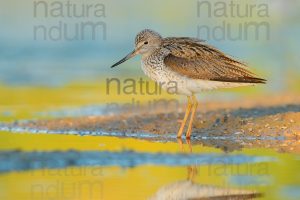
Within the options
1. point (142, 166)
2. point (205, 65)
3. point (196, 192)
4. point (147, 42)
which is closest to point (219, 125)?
point (205, 65)

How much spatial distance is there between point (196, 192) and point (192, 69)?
4119 millimetres

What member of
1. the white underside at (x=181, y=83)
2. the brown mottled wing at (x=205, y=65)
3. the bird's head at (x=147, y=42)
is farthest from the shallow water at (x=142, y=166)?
the bird's head at (x=147, y=42)

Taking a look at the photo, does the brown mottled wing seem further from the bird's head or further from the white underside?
the bird's head

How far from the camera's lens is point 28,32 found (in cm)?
2814

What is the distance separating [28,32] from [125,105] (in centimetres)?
1060

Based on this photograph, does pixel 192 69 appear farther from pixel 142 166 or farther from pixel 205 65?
pixel 142 166

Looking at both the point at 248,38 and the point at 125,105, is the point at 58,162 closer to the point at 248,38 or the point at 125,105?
the point at 125,105

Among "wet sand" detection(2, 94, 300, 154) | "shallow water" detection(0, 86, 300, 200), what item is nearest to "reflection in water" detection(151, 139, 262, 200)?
"shallow water" detection(0, 86, 300, 200)

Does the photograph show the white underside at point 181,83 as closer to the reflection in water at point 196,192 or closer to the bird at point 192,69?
the bird at point 192,69

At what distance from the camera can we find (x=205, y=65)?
13750 mm

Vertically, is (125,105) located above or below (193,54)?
below

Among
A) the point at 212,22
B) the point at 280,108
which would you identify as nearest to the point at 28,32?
the point at 212,22

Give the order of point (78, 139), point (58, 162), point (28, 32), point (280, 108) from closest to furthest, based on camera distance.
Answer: point (58, 162) < point (78, 139) < point (280, 108) < point (28, 32)

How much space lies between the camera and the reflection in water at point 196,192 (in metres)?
9.59
